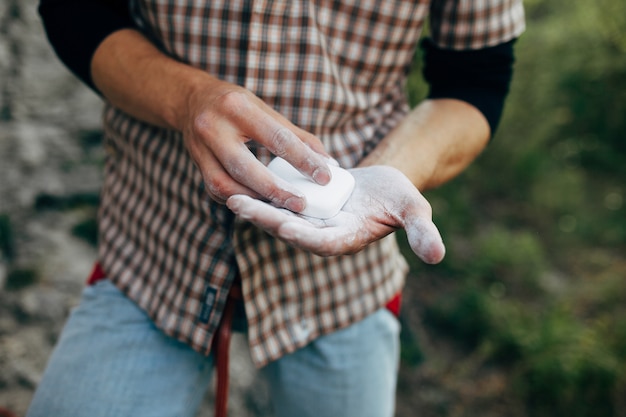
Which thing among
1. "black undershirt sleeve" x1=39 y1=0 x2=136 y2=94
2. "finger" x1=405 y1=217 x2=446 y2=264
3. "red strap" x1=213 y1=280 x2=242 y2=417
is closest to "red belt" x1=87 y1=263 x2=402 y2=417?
"red strap" x1=213 y1=280 x2=242 y2=417

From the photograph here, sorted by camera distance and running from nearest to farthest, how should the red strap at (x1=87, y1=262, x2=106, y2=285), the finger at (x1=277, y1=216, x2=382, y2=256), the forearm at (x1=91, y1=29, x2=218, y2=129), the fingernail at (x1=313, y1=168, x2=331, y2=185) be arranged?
the finger at (x1=277, y1=216, x2=382, y2=256)
the fingernail at (x1=313, y1=168, x2=331, y2=185)
the forearm at (x1=91, y1=29, x2=218, y2=129)
the red strap at (x1=87, y1=262, x2=106, y2=285)

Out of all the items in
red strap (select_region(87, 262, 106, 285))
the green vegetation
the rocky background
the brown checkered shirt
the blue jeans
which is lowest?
the green vegetation

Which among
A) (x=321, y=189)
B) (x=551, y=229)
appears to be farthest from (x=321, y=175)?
(x=551, y=229)

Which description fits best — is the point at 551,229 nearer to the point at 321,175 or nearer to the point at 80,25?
the point at 321,175

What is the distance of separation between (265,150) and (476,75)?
0.50 m

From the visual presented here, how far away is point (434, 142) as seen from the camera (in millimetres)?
1078

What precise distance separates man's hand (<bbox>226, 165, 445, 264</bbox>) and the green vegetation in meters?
1.64

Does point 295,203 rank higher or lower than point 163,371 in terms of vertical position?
higher

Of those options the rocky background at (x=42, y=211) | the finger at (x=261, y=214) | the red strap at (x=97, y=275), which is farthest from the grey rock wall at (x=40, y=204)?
the finger at (x=261, y=214)

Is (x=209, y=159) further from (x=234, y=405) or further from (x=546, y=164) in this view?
(x=546, y=164)

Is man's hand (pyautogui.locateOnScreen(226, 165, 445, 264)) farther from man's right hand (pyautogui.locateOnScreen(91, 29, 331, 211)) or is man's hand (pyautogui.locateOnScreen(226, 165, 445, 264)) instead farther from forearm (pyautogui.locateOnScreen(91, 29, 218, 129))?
forearm (pyautogui.locateOnScreen(91, 29, 218, 129))

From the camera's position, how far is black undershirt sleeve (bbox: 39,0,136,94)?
104 cm

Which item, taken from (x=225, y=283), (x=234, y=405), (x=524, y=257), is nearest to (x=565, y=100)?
(x=524, y=257)

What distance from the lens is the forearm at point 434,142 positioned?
1036mm
